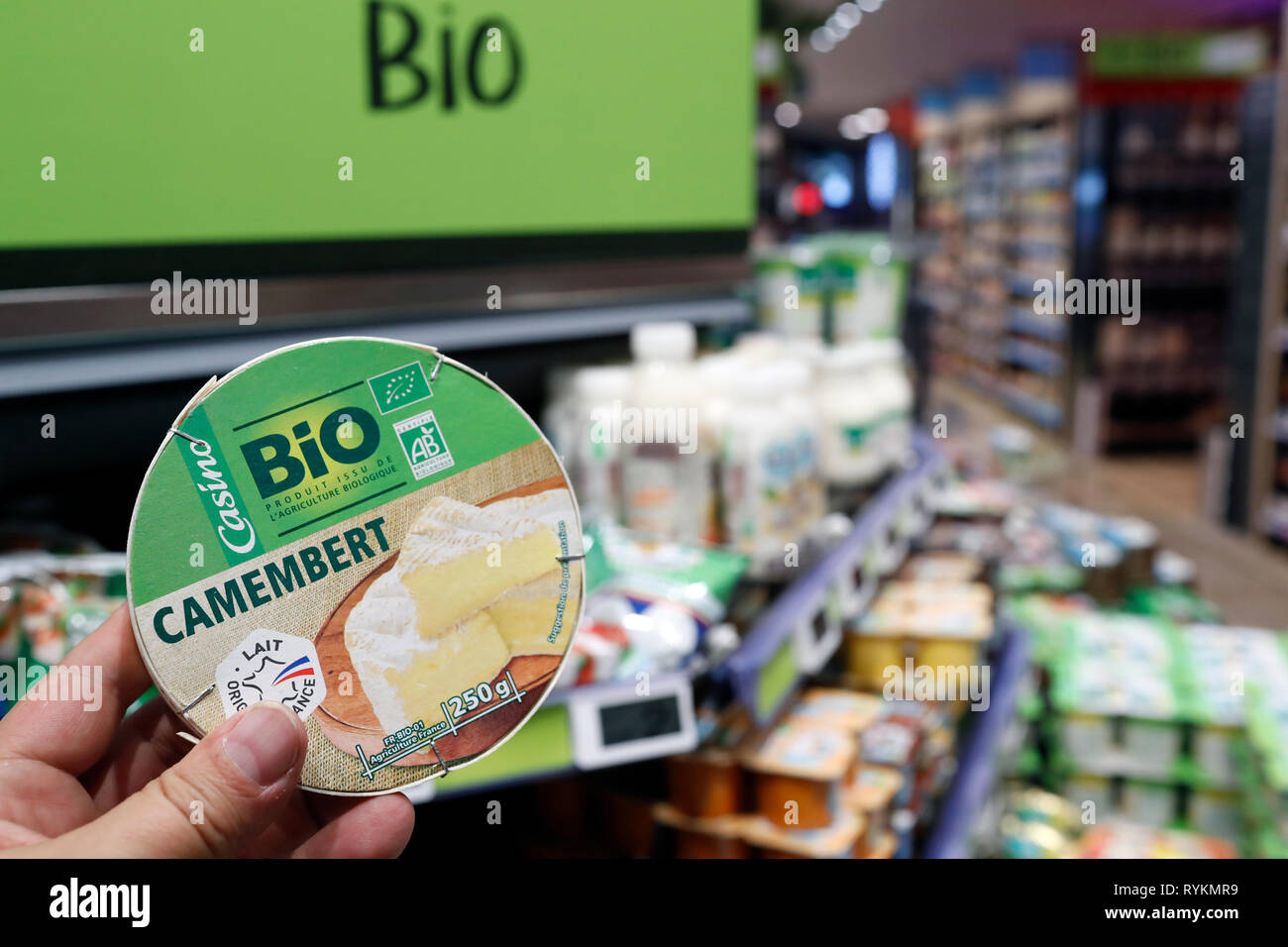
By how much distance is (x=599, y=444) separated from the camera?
160 centimetres

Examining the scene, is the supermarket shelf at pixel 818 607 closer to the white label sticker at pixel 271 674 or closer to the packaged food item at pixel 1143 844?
the white label sticker at pixel 271 674

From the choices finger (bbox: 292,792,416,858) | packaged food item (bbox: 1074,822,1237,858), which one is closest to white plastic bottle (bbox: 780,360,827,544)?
finger (bbox: 292,792,416,858)

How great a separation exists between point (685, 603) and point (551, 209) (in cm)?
59

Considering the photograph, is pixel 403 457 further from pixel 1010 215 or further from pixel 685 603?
pixel 1010 215

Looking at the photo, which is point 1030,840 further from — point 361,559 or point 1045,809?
point 361,559

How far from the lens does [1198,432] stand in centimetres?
827

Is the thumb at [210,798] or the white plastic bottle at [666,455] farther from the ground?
the white plastic bottle at [666,455]

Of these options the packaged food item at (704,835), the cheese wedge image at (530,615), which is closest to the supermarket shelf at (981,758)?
the packaged food item at (704,835)

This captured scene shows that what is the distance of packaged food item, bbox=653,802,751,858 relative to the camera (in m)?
1.42

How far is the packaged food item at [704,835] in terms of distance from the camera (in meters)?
1.42

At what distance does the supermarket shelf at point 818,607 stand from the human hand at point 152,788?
2.05ft

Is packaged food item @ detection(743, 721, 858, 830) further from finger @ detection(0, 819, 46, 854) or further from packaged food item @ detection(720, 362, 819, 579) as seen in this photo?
finger @ detection(0, 819, 46, 854)

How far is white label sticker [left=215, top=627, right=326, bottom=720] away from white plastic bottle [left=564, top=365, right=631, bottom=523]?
0.84 m
